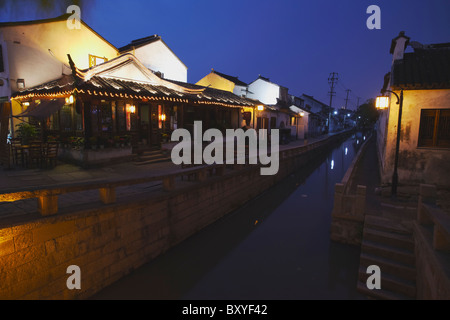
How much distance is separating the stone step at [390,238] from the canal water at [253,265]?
1.22 meters

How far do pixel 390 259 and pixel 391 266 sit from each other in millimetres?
286

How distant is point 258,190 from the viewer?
47.1 ft

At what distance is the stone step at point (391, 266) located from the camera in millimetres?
5934

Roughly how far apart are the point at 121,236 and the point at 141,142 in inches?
385

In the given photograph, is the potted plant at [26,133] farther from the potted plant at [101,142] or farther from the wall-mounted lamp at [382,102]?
the wall-mounted lamp at [382,102]

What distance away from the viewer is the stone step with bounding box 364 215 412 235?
6.82 metres

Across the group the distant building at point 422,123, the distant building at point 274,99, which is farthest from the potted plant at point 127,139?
the distant building at point 274,99

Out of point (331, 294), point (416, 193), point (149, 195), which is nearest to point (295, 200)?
point (416, 193)

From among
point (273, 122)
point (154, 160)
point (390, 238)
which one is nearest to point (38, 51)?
point (154, 160)

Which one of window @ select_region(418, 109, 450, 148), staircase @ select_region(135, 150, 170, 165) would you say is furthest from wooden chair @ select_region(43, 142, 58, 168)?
window @ select_region(418, 109, 450, 148)

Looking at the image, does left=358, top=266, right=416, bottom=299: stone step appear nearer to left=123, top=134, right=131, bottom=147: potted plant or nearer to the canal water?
the canal water

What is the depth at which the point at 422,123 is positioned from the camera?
33.8ft

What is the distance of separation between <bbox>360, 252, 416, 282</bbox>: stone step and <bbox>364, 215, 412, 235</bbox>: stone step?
3.15ft
